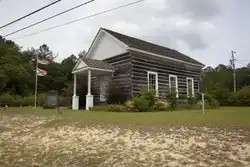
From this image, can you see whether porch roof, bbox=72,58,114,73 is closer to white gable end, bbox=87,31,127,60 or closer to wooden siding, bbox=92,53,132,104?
wooden siding, bbox=92,53,132,104

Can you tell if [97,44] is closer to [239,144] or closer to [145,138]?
[145,138]

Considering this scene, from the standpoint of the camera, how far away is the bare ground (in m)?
6.27

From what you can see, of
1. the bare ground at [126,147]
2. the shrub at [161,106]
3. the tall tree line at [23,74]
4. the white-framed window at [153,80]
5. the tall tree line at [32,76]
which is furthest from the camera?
the tall tree line at [23,74]

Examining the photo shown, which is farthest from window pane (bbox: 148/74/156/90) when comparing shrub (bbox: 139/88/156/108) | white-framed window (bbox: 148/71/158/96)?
shrub (bbox: 139/88/156/108)

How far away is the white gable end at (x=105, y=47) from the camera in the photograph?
20391 mm

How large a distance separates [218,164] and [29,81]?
43.2 meters

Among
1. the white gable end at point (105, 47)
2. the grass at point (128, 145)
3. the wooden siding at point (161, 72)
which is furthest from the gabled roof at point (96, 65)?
the grass at point (128, 145)

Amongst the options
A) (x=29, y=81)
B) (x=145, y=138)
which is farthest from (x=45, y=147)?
(x=29, y=81)

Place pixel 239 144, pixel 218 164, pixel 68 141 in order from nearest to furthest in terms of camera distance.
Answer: pixel 218 164 → pixel 239 144 → pixel 68 141

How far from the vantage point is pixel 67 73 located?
176 ft

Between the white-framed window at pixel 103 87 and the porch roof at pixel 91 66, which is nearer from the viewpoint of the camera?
the porch roof at pixel 91 66

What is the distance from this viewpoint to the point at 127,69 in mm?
19141

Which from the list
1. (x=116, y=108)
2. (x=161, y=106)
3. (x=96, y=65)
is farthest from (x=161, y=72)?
(x=116, y=108)

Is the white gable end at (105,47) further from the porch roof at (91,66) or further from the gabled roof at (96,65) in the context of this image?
the porch roof at (91,66)
